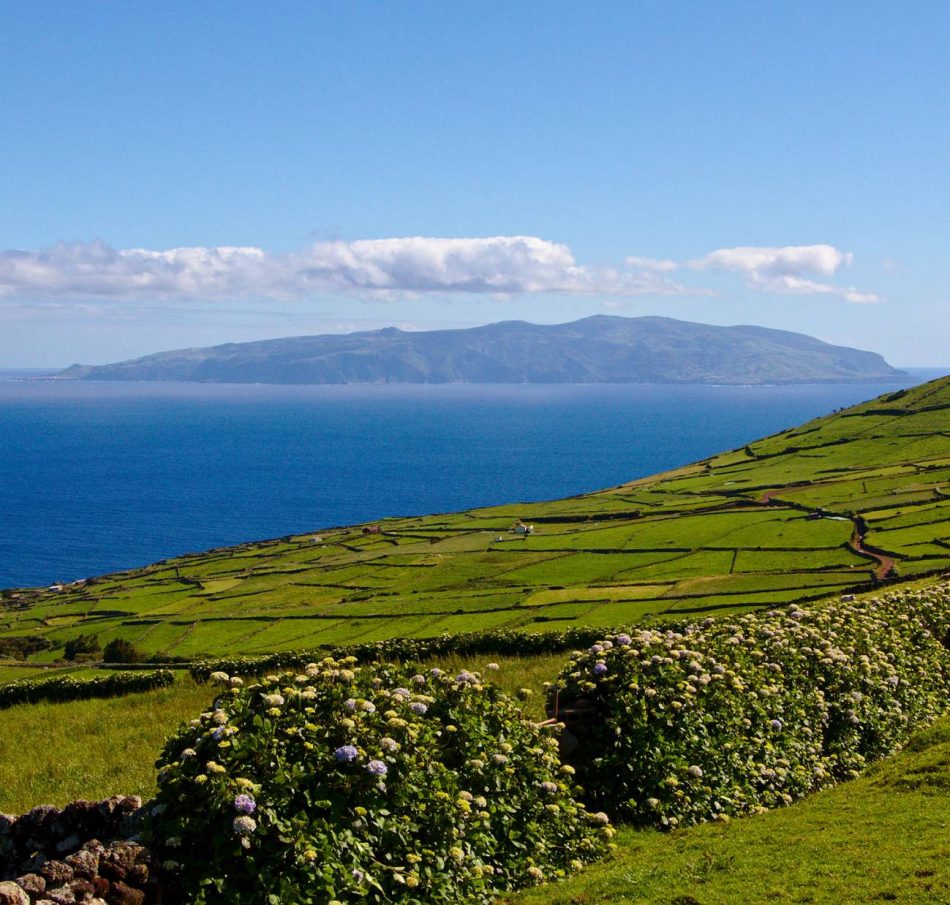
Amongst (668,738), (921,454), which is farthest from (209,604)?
(921,454)

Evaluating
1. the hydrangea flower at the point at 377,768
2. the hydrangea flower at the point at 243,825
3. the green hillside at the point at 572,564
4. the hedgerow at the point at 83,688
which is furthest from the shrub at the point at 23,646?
the hydrangea flower at the point at 243,825

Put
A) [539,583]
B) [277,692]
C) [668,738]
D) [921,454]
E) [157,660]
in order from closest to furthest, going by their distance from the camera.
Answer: [277,692], [668,738], [157,660], [539,583], [921,454]

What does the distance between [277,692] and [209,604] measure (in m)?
82.8

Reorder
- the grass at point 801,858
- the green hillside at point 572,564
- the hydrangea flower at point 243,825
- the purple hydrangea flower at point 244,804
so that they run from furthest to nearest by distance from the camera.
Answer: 1. the green hillside at point 572,564
2. the grass at point 801,858
3. the purple hydrangea flower at point 244,804
4. the hydrangea flower at point 243,825

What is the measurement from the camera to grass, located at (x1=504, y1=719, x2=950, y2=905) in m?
9.73

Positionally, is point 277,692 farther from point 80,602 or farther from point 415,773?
point 80,602

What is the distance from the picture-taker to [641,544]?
87125 mm

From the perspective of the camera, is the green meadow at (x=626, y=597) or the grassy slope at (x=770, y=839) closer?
the grassy slope at (x=770, y=839)

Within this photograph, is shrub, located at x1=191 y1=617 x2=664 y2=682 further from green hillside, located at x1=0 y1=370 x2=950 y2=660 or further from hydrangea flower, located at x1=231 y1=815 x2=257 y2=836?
green hillside, located at x1=0 y1=370 x2=950 y2=660

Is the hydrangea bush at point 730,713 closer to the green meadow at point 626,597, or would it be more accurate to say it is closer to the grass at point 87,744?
the green meadow at point 626,597

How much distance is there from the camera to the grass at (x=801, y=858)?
973 centimetres

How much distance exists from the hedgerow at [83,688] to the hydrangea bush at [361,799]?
13.6 meters

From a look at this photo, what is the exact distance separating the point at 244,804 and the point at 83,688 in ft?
56.8

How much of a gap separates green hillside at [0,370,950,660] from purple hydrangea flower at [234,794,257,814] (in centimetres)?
3787
